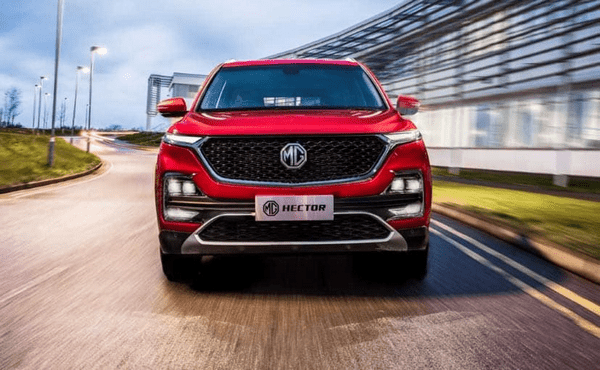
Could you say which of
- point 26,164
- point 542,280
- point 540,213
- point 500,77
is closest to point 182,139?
point 542,280

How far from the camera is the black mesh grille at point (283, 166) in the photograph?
4.24m

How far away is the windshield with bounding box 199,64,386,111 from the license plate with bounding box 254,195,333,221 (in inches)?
51.6

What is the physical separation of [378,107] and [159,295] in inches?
91.1

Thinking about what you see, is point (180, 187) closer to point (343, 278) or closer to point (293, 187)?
point (293, 187)

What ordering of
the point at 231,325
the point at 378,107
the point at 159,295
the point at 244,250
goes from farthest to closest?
the point at 378,107 → the point at 159,295 → the point at 244,250 → the point at 231,325

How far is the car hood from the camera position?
14.1ft

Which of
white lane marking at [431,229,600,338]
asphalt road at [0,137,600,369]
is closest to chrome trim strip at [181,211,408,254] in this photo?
asphalt road at [0,137,600,369]

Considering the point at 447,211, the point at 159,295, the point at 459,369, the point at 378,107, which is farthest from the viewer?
the point at 447,211

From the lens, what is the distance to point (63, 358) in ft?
10.4

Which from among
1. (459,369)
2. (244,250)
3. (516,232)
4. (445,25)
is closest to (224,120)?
(244,250)

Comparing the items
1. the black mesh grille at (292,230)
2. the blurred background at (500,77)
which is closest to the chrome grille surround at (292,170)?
the black mesh grille at (292,230)

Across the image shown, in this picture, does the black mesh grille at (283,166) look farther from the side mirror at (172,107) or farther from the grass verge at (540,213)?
the grass verge at (540,213)

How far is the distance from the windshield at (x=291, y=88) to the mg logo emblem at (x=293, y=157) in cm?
106

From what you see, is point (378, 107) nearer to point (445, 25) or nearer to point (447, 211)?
point (447, 211)
